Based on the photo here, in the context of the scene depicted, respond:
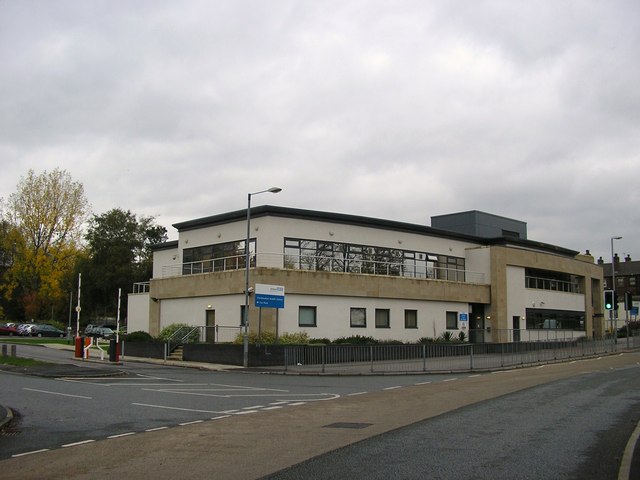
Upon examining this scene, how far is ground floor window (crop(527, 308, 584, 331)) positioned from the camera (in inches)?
1943

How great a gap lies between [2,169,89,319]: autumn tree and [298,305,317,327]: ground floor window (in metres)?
39.9

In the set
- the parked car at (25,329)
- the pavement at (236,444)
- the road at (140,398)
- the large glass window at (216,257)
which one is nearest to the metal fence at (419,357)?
the road at (140,398)

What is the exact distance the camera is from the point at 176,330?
38.7m

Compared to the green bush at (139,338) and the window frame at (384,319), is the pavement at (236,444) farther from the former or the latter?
the green bush at (139,338)

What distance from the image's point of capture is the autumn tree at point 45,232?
66875 millimetres

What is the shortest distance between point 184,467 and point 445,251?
128 feet

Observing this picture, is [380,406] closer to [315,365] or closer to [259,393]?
[259,393]

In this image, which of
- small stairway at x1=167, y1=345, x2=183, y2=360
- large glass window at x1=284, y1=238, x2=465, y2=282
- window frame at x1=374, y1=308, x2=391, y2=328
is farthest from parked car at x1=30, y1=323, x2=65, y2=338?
window frame at x1=374, y1=308, x2=391, y2=328

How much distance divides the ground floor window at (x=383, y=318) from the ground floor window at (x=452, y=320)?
5992 mm

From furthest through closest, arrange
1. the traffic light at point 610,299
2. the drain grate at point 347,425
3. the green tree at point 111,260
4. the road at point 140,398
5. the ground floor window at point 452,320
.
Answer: the green tree at point 111,260, the ground floor window at point 452,320, the traffic light at point 610,299, the drain grate at point 347,425, the road at point 140,398

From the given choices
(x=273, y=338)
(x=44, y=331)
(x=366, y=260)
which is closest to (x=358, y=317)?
(x=366, y=260)

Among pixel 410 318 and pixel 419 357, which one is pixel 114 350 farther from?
pixel 410 318

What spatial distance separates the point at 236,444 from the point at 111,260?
215 feet

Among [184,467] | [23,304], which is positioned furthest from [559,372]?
[23,304]
